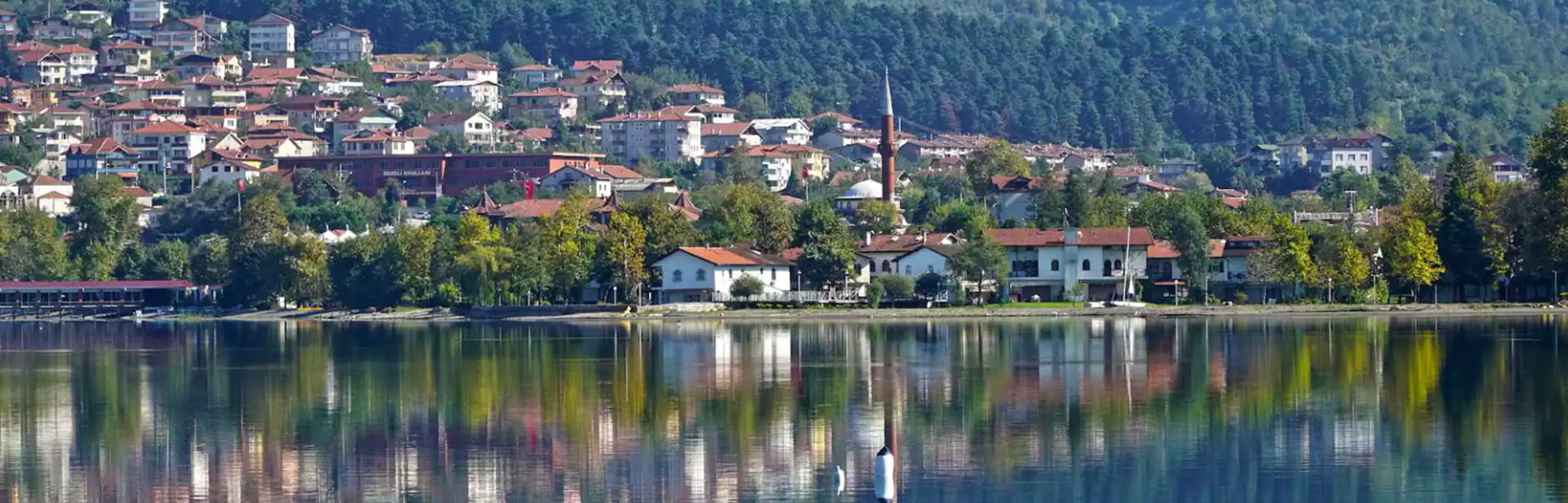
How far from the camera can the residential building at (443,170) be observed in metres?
109

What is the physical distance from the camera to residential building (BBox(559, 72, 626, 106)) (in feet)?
475

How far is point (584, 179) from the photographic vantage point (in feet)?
346

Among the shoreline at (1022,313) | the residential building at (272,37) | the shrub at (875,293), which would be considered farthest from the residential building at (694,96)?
the shrub at (875,293)

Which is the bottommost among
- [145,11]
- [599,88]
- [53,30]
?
[599,88]

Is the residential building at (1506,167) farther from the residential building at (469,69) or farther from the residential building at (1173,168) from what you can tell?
the residential building at (469,69)

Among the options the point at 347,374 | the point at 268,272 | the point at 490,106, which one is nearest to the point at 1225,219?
the point at 268,272

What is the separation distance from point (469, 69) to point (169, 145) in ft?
104

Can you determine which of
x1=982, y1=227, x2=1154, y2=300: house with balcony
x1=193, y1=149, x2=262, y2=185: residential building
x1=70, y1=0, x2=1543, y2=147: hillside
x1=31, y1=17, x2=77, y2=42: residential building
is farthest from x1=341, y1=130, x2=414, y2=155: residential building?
x1=31, y1=17, x2=77, y2=42: residential building

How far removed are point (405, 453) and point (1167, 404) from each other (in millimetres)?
10636

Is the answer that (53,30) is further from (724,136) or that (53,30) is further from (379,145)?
(379,145)

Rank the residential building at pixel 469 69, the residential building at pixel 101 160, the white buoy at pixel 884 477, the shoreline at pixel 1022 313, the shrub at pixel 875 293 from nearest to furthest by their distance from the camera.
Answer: the white buoy at pixel 884 477 < the shoreline at pixel 1022 313 < the shrub at pixel 875 293 < the residential building at pixel 101 160 < the residential building at pixel 469 69

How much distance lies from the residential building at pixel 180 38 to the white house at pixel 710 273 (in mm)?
87352

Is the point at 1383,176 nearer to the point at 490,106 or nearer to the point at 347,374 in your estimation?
the point at 490,106

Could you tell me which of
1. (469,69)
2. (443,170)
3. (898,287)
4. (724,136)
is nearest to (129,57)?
(469,69)
